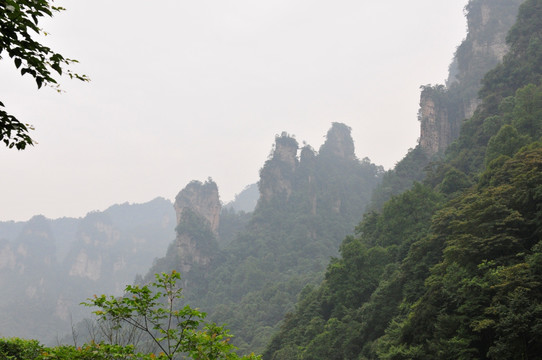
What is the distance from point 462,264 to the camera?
14.4m

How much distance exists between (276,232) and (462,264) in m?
71.6

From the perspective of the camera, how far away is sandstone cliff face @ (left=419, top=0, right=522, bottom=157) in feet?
198

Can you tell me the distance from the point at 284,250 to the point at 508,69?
172 feet

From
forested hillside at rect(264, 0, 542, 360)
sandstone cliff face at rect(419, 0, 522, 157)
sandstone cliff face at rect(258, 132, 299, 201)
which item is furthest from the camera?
sandstone cliff face at rect(258, 132, 299, 201)

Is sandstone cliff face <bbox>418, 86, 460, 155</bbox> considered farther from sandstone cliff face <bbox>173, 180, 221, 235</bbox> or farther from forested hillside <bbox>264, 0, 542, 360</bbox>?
sandstone cliff face <bbox>173, 180, 221, 235</bbox>

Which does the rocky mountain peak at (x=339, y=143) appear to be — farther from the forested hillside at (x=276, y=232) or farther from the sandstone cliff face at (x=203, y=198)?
the sandstone cliff face at (x=203, y=198)

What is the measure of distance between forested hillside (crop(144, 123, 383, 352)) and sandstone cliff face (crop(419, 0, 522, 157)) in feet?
91.4

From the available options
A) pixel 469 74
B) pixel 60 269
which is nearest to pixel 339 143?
pixel 469 74

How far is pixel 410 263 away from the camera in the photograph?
66.8ft

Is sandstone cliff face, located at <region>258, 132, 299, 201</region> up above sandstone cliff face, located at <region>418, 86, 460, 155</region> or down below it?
above

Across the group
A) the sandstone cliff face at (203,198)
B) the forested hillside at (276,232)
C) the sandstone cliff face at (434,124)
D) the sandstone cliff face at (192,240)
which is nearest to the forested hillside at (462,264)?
the sandstone cliff face at (434,124)

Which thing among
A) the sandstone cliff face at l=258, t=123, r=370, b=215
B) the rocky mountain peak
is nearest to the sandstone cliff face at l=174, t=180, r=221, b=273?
the sandstone cliff face at l=258, t=123, r=370, b=215

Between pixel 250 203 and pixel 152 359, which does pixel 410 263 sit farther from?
pixel 250 203

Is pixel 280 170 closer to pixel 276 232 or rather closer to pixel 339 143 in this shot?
pixel 276 232
